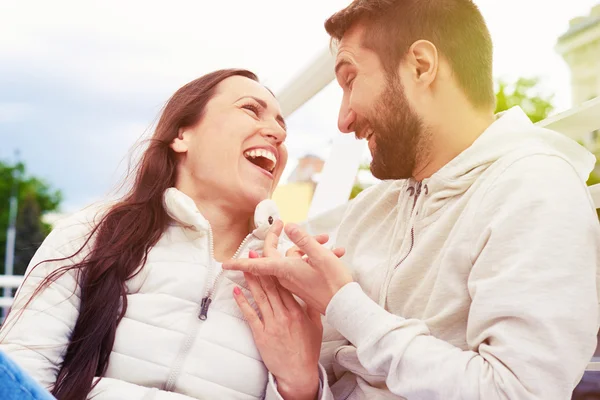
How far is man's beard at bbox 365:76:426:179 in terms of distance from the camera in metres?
1.59

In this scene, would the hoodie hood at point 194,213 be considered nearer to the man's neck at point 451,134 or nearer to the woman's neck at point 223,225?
the woman's neck at point 223,225

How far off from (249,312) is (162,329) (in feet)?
0.68

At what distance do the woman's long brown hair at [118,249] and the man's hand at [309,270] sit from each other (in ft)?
1.05

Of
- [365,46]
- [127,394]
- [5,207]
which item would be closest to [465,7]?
[365,46]

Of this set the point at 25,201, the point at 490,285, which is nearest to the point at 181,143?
the point at 490,285

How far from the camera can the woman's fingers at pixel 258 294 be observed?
5.12ft

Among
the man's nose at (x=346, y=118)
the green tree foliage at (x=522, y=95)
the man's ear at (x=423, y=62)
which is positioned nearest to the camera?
the man's ear at (x=423, y=62)

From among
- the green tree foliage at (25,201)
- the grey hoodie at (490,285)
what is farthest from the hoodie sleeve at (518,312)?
the green tree foliage at (25,201)

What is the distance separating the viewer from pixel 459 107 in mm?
1564

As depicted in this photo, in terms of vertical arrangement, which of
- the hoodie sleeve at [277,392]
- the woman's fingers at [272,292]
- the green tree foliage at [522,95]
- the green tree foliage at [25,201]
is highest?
the woman's fingers at [272,292]

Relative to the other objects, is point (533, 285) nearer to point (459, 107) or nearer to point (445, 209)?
point (445, 209)

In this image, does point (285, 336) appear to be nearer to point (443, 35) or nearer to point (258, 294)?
point (258, 294)

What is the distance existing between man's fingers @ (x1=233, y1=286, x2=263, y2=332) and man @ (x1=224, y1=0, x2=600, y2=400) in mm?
101

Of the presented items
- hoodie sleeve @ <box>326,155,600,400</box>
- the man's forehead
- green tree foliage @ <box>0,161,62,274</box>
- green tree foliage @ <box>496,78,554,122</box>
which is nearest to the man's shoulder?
the man's forehead
